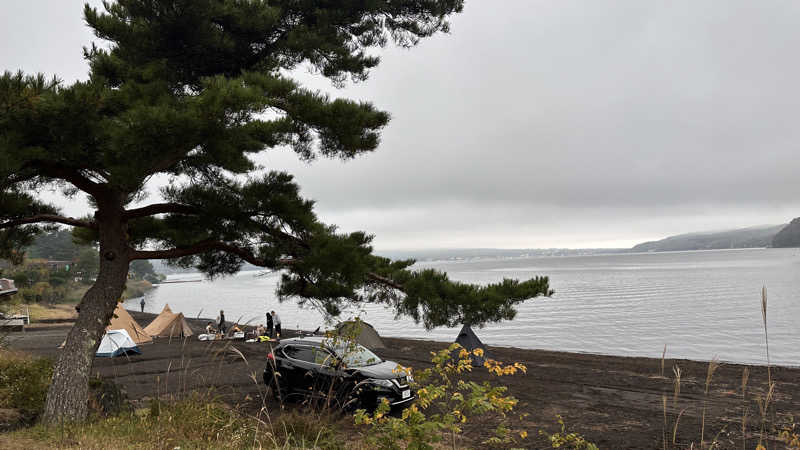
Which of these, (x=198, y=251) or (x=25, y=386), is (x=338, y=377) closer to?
(x=198, y=251)

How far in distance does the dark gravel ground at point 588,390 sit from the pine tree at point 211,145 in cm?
200

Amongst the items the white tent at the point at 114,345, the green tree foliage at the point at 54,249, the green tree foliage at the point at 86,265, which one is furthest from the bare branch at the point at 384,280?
the green tree foliage at the point at 54,249

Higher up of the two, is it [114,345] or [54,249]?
[54,249]

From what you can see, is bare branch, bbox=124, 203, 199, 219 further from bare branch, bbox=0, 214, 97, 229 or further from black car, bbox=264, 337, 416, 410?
black car, bbox=264, 337, 416, 410

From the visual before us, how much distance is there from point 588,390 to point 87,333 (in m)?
13.3

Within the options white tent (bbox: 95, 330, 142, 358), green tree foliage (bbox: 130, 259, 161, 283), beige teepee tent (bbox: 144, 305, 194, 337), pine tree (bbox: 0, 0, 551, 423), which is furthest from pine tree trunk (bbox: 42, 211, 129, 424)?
green tree foliage (bbox: 130, 259, 161, 283)

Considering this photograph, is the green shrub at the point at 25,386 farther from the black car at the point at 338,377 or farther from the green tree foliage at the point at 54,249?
the green tree foliage at the point at 54,249

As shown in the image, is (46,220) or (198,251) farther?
(198,251)

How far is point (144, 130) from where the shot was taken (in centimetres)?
578

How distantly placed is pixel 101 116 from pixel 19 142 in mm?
1113

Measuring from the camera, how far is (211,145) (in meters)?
6.44

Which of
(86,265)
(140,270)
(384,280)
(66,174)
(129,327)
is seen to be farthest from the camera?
(140,270)

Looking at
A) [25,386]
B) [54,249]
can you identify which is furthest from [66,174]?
[54,249]

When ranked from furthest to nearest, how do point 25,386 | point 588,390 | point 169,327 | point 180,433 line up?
point 169,327
point 588,390
point 25,386
point 180,433
